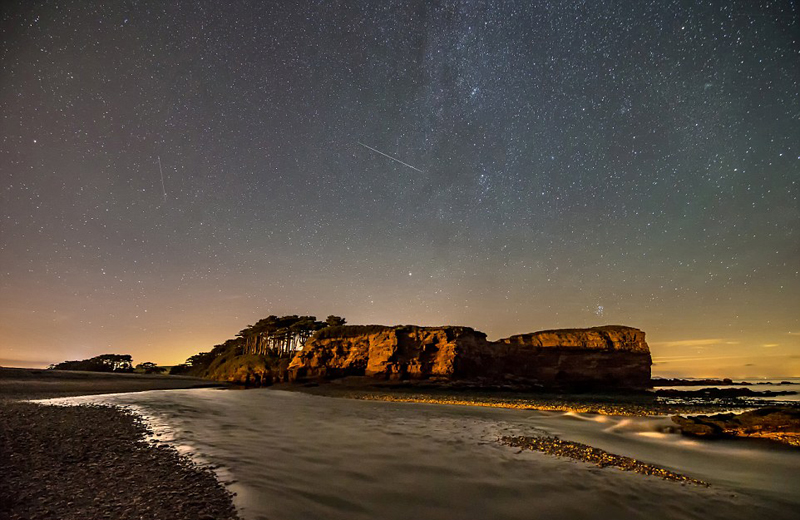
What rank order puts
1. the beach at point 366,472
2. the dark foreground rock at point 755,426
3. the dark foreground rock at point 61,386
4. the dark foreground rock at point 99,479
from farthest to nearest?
the dark foreground rock at point 61,386, the dark foreground rock at point 755,426, the beach at point 366,472, the dark foreground rock at point 99,479

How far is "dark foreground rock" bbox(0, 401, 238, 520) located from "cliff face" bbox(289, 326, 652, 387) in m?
41.1

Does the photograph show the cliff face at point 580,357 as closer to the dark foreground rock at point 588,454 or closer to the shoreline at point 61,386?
the shoreline at point 61,386

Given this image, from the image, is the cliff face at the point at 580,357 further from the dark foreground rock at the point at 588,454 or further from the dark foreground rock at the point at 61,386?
the dark foreground rock at the point at 61,386

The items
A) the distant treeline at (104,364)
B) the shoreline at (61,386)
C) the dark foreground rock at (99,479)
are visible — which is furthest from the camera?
the distant treeline at (104,364)

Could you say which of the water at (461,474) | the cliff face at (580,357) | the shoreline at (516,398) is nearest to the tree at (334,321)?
the shoreline at (516,398)

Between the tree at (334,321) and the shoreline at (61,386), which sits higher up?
the tree at (334,321)

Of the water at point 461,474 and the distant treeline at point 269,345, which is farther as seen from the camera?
the distant treeline at point 269,345

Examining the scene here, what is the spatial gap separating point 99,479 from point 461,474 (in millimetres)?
6935

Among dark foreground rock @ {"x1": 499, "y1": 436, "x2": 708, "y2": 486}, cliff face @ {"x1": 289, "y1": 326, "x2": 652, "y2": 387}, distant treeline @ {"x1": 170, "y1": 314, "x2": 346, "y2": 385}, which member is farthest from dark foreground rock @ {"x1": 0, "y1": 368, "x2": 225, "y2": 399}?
dark foreground rock @ {"x1": 499, "y1": 436, "x2": 708, "y2": 486}

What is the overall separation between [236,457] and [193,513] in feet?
12.5

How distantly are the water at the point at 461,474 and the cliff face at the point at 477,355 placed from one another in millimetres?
36022

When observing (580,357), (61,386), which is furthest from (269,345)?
(580,357)

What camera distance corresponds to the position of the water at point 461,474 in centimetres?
563

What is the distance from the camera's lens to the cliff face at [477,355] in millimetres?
49031
